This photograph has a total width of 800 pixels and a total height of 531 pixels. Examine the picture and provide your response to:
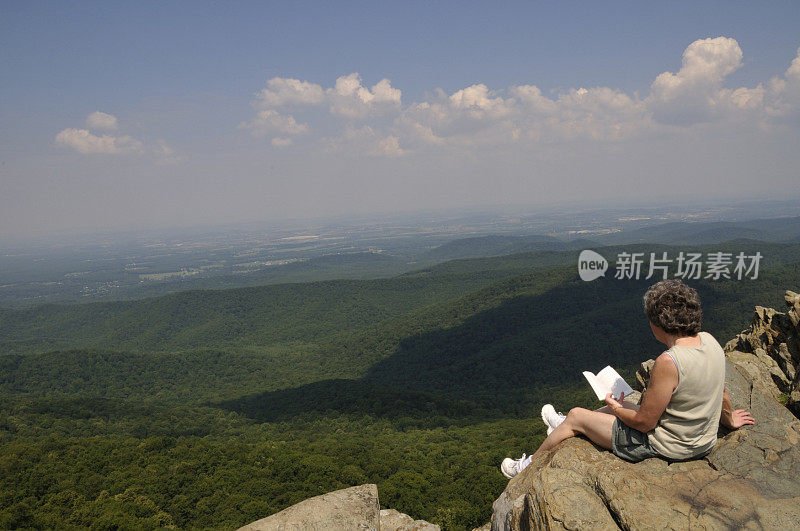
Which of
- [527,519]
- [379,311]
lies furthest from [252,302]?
[527,519]

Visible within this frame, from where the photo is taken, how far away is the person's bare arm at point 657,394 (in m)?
5.25

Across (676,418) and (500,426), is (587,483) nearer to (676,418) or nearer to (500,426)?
(676,418)

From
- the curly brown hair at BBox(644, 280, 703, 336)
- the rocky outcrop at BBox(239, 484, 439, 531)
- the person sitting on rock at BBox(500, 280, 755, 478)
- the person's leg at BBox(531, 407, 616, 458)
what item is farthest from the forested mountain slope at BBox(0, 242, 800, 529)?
the curly brown hair at BBox(644, 280, 703, 336)

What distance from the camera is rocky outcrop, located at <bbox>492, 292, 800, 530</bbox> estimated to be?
17.2ft

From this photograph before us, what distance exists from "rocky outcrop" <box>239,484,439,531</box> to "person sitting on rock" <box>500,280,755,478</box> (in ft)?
25.6

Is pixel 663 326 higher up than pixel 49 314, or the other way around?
pixel 663 326

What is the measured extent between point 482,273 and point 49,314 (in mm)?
201831

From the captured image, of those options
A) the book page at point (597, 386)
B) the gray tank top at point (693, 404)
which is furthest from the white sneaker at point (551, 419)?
the gray tank top at point (693, 404)

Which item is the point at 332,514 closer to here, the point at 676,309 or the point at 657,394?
the point at 657,394

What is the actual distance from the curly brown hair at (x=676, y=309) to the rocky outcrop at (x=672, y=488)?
2.43 metres

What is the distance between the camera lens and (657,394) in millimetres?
5398

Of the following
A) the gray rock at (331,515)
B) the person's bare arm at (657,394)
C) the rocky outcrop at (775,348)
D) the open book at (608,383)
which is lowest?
the gray rock at (331,515)

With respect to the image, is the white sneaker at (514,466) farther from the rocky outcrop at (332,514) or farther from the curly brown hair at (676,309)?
the rocky outcrop at (332,514)

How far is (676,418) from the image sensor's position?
18.5 feet
